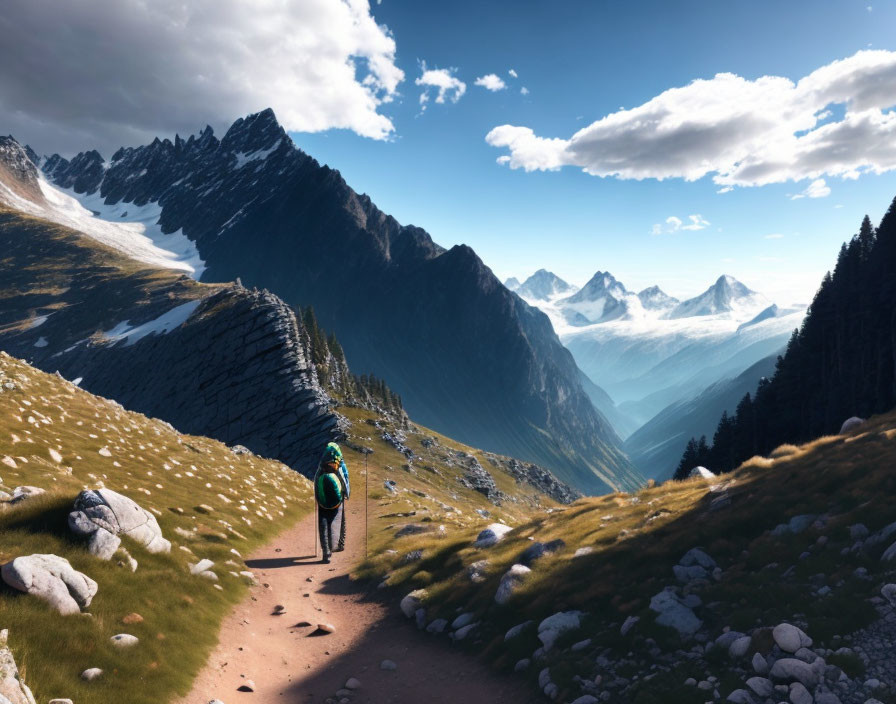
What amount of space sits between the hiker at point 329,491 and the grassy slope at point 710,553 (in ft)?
10.1

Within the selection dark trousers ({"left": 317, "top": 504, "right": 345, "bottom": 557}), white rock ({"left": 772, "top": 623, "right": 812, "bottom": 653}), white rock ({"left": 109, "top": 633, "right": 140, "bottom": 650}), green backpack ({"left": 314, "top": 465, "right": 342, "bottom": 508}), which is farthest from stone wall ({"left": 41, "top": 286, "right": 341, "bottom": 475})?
white rock ({"left": 772, "top": 623, "right": 812, "bottom": 653})

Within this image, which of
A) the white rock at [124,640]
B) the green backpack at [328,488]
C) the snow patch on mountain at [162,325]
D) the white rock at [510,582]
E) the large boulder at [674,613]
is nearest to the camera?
the white rock at [124,640]

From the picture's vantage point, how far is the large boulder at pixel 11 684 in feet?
23.5

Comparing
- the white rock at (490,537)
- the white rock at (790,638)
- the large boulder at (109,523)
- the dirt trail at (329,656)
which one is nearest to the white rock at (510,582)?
the dirt trail at (329,656)

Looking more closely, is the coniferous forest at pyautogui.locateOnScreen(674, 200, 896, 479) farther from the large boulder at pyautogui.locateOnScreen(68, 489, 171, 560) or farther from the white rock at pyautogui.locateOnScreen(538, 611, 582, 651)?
the large boulder at pyautogui.locateOnScreen(68, 489, 171, 560)

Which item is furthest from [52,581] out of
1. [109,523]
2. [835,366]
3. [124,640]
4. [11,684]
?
[835,366]

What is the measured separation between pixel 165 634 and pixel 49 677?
330 centimetres

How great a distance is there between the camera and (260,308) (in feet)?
395

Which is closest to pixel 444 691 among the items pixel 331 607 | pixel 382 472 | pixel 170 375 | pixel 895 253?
pixel 331 607

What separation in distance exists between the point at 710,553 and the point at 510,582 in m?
6.08

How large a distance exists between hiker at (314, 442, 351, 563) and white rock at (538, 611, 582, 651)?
11944 millimetres

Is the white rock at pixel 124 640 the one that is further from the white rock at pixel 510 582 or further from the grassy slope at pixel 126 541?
the white rock at pixel 510 582

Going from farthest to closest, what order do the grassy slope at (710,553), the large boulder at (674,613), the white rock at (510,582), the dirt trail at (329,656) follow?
the white rock at (510,582)
the dirt trail at (329,656)
the large boulder at (674,613)
the grassy slope at (710,553)

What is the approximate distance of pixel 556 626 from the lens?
13086mm
